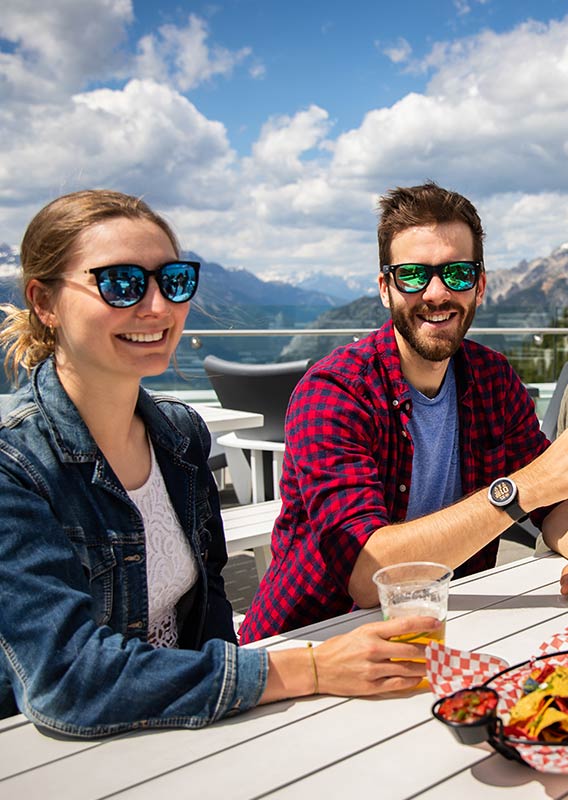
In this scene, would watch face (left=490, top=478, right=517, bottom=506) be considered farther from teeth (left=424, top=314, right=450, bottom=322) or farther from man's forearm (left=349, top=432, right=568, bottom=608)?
teeth (left=424, top=314, right=450, bottom=322)

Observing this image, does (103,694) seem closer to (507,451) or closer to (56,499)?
(56,499)

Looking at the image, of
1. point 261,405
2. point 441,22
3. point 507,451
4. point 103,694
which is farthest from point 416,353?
point 441,22

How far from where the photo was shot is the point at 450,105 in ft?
294

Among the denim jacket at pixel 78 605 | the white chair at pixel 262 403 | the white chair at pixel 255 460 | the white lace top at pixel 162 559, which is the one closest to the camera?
the denim jacket at pixel 78 605

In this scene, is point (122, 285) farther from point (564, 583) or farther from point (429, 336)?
point (564, 583)

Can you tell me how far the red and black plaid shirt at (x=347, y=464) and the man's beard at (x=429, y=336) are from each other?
0.04m

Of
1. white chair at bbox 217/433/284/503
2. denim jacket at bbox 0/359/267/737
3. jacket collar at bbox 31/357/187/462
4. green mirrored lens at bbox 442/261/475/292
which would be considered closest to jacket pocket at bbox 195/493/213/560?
denim jacket at bbox 0/359/267/737

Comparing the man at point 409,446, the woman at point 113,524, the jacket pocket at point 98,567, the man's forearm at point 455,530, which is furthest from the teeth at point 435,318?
the jacket pocket at point 98,567

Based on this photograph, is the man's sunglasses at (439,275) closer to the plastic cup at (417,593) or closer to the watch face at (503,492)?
the watch face at (503,492)

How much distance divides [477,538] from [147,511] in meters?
0.71

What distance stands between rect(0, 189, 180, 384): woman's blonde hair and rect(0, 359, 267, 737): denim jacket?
102mm

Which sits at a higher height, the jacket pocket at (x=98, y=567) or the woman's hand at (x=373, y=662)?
the jacket pocket at (x=98, y=567)

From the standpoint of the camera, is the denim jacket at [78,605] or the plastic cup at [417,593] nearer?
the denim jacket at [78,605]

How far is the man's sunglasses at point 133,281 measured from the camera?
1.31m
